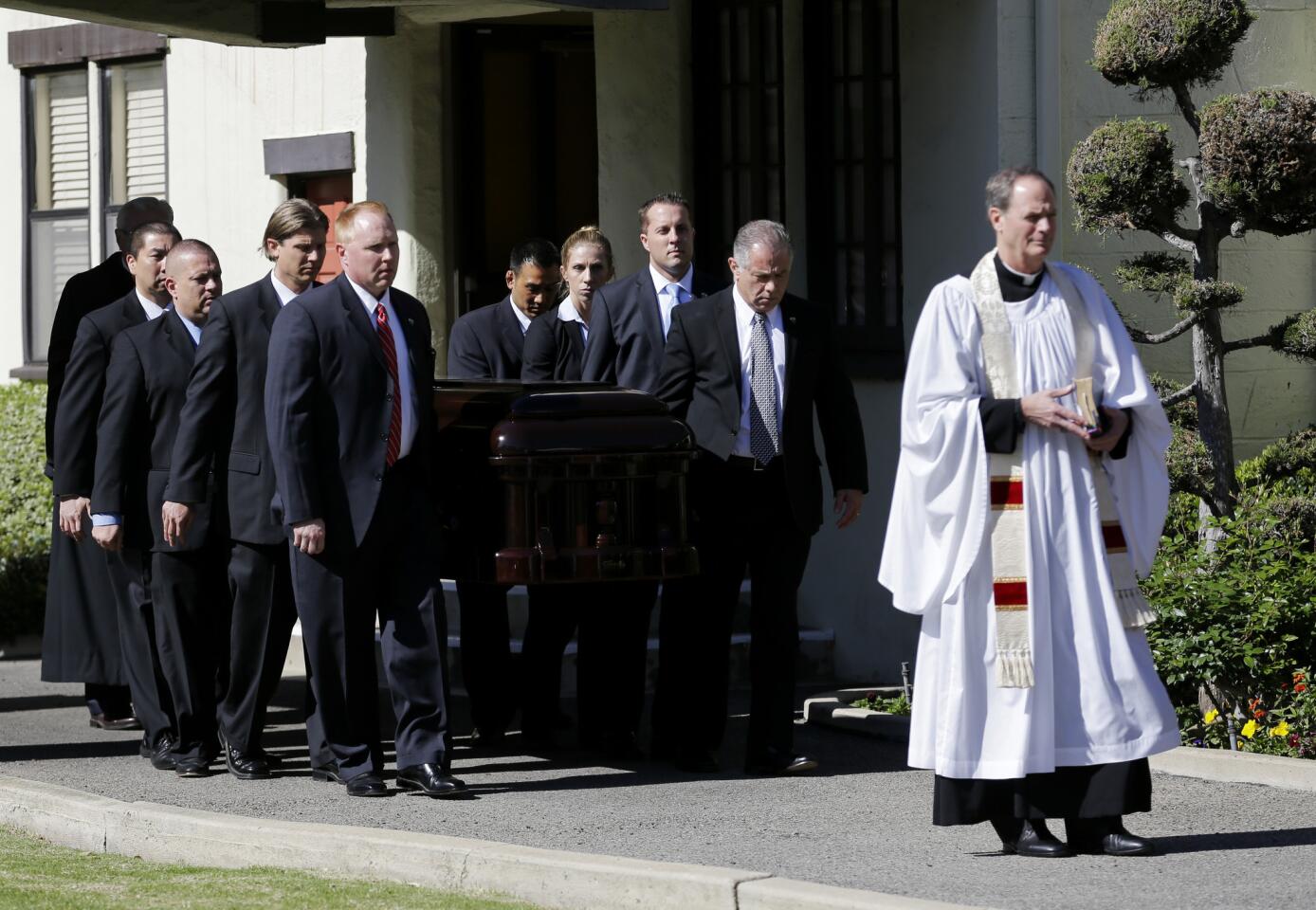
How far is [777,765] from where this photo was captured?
30.8 ft

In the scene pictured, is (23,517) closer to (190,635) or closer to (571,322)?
(190,635)

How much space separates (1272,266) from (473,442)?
4.77 metres

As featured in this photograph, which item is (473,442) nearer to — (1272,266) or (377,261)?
(377,261)

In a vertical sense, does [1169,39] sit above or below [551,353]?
above

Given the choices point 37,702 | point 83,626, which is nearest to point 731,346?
point 83,626

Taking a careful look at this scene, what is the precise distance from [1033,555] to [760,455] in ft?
6.42


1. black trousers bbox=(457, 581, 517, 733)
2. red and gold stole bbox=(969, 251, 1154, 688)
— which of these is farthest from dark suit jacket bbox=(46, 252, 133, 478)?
red and gold stole bbox=(969, 251, 1154, 688)

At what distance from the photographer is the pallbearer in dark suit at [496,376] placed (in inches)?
405

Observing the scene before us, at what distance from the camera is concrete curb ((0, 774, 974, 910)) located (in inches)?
267

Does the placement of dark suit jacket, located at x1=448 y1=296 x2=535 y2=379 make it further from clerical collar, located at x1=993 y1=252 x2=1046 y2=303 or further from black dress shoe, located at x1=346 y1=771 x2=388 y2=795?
clerical collar, located at x1=993 y1=252 x2=1046 y2=303

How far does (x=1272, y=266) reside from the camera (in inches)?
468

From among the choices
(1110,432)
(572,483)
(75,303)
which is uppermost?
(75,303)

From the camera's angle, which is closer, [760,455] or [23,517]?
[760,455]

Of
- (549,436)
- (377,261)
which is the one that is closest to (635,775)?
(549,436)
